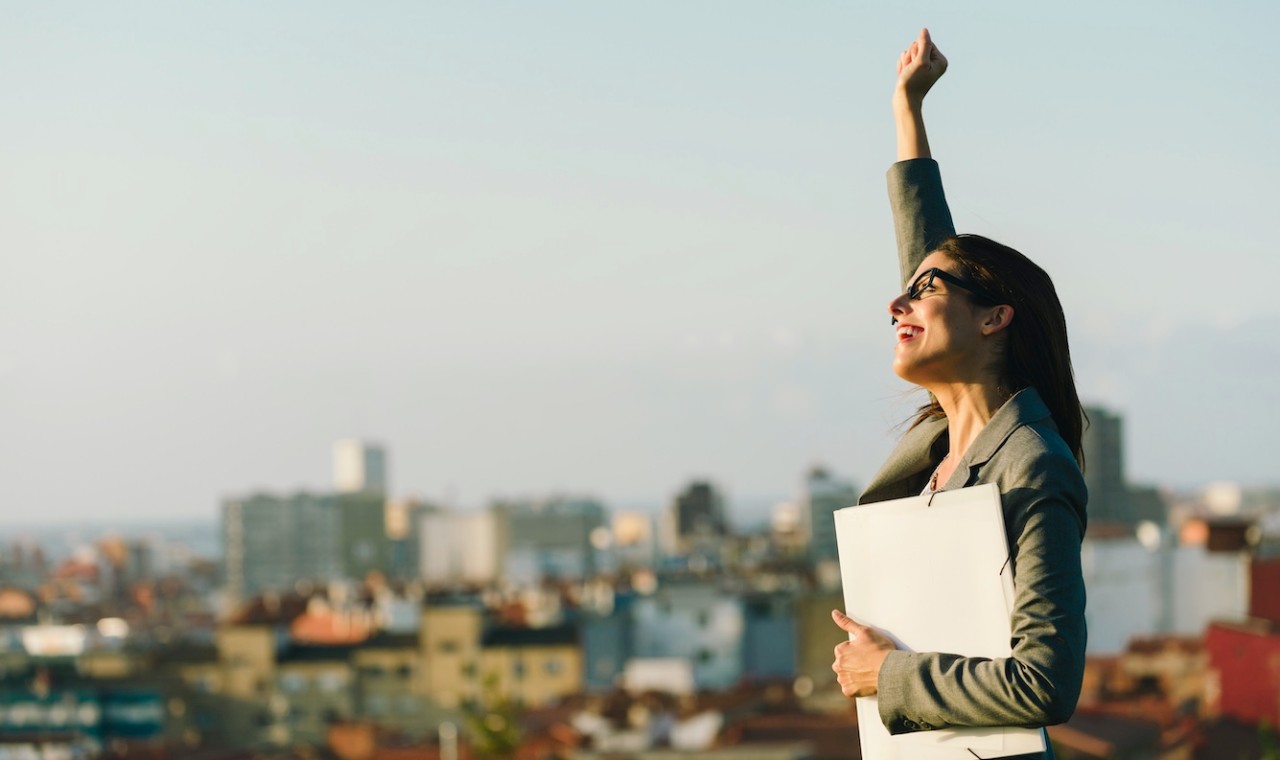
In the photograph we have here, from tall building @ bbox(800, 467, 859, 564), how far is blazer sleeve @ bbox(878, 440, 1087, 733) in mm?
62112

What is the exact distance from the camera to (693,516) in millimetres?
91938

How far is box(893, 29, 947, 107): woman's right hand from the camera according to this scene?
8.43ft

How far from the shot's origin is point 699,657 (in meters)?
44.4

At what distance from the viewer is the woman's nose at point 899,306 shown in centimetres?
224

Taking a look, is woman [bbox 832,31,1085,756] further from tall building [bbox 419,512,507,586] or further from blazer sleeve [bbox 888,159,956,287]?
tall building [bbox 419,512,507,586]

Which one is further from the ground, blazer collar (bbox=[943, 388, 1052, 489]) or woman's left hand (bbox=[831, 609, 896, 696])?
blazer collar (bbox=[943, 388, 1052, 489])

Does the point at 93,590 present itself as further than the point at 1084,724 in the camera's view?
Yes

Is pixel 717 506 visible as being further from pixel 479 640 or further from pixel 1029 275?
pixel 1029 275

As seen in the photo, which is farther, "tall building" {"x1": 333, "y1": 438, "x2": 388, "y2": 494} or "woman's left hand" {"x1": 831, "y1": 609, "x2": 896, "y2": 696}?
"tall building" {"x1": 333, "y1": 438, "x2": 388, "y2": 494}

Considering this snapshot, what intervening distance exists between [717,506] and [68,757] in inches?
2653

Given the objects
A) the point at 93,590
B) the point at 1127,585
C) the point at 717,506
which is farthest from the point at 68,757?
the point at 717,506

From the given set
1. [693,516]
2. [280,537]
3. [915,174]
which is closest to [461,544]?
[693,516]

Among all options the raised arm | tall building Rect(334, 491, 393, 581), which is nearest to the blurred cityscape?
the raised arm

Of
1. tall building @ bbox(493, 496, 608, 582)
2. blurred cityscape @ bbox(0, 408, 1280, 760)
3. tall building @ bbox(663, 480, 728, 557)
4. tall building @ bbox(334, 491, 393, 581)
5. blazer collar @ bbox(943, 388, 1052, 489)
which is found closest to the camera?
blazer collar @ bbox(943, 388, 1052, 489)
